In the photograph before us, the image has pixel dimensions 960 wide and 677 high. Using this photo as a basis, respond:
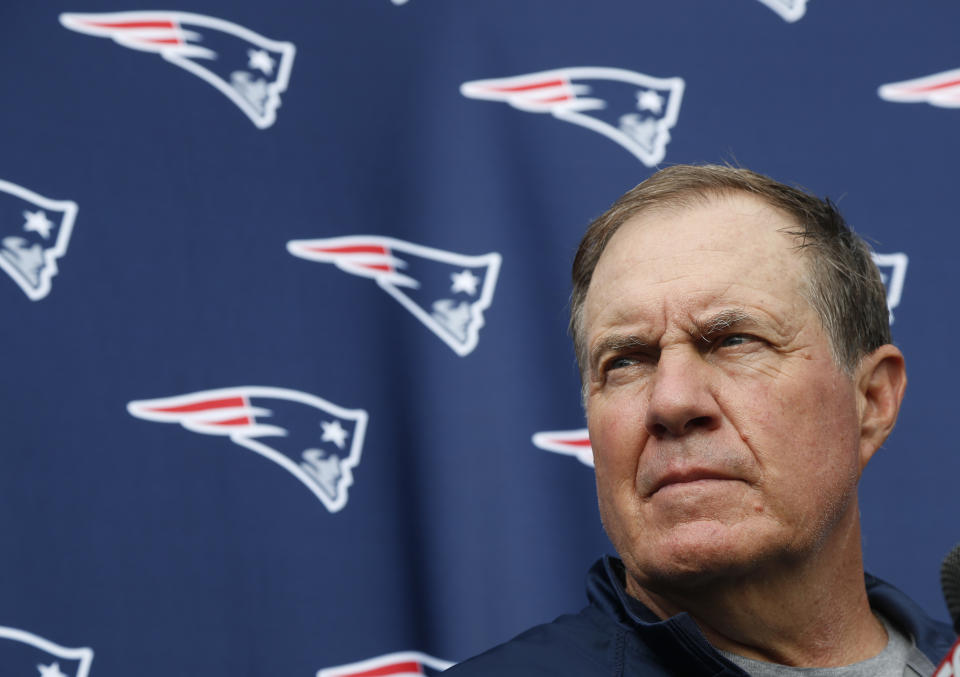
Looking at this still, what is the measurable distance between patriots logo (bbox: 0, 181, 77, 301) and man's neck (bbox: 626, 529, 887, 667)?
1.10 m

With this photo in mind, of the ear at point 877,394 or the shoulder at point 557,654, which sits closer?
the shoulder at point 557,654

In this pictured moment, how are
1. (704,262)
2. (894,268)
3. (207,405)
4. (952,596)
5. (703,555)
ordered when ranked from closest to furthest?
1. (952,596)
2. (703,555)
3. (704,262)
4. (207,405)
5. (894,268)

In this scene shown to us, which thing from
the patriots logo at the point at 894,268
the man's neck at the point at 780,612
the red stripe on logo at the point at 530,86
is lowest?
the man's neck at the point at 780,612

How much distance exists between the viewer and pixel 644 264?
1.28 metres

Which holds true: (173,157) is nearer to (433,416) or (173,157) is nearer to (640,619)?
(433,416)

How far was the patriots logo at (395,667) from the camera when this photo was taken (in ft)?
5.16

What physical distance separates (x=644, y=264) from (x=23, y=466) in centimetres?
104

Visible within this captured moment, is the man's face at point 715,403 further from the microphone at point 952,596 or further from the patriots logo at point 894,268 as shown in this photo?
the patriots logo at point 894,268

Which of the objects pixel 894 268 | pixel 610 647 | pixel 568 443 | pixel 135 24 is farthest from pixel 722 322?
pixel 135 24

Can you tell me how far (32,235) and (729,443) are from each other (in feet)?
3.91

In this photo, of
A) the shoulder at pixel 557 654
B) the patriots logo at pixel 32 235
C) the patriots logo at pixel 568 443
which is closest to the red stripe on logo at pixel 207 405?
the patriots logo at pixel 32 235

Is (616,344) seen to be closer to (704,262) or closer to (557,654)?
(704,262)

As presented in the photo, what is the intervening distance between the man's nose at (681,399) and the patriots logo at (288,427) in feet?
2.09

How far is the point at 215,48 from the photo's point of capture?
1.71 metres
